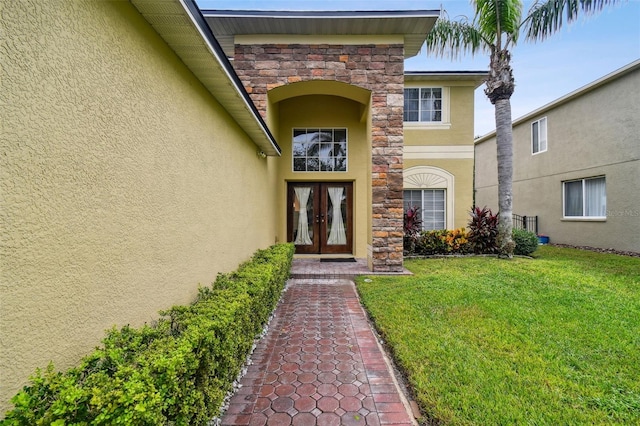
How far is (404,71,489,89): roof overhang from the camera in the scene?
10.7m

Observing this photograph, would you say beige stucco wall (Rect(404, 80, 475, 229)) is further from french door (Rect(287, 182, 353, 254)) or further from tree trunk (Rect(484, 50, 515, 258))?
french door (Rect(287, 182, 353, 254))

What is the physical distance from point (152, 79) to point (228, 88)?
1.24 metres

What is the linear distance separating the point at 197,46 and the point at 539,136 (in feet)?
52.9

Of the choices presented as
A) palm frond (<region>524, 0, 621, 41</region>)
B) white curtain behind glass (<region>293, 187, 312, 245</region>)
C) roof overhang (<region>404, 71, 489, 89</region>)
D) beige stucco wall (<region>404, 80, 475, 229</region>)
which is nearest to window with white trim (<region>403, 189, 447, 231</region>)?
beige stucco wall (<region>404, 80, 475, 229</region>)

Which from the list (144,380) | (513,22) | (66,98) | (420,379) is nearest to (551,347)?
(420,379)

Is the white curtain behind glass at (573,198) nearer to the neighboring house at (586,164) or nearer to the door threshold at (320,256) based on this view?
the neighboring house at (586,164)

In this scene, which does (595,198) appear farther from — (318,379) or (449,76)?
(318,379)

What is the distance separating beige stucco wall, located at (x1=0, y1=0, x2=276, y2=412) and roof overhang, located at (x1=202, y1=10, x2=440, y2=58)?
490 cm

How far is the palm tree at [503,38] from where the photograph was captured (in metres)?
8.84

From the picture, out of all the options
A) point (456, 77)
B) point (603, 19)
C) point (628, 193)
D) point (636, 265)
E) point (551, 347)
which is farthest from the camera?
point (456, 77)

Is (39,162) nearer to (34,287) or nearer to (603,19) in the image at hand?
(34,287)

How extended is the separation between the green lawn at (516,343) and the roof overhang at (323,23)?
6009 millimetres

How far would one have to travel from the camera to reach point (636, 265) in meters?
8.15

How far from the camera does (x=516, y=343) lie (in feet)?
11.8
